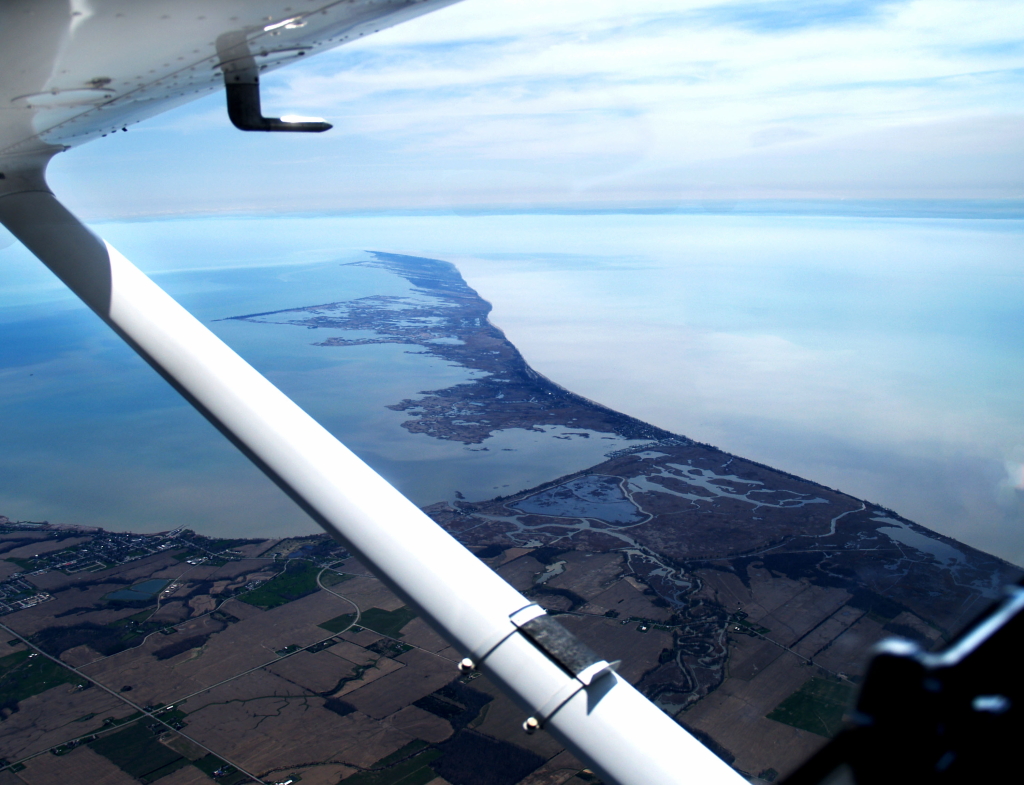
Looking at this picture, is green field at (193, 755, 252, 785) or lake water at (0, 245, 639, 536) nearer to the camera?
green field at (193, 755, 252, 785)

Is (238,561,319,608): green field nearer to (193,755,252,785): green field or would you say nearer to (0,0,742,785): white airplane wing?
(193,755,252,785): green field

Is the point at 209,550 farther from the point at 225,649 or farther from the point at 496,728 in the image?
the point at 496,728

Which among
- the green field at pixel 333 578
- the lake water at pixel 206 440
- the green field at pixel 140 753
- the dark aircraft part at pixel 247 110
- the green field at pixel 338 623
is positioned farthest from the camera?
the lake water at pixel 206 440

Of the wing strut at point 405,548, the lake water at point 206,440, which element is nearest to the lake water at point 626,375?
the lake water at point 206,440

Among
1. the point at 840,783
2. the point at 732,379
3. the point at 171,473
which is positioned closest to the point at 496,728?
the point at 840,783

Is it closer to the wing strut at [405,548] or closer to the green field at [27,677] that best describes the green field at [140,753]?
the green field at [27,677]

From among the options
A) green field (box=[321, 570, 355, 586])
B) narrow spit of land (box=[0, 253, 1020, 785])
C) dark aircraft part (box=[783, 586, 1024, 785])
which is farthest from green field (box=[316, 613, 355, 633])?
dark aircraft part (box=[783, 586, 1024, 785])

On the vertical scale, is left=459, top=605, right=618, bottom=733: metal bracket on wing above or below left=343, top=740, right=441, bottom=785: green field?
above
